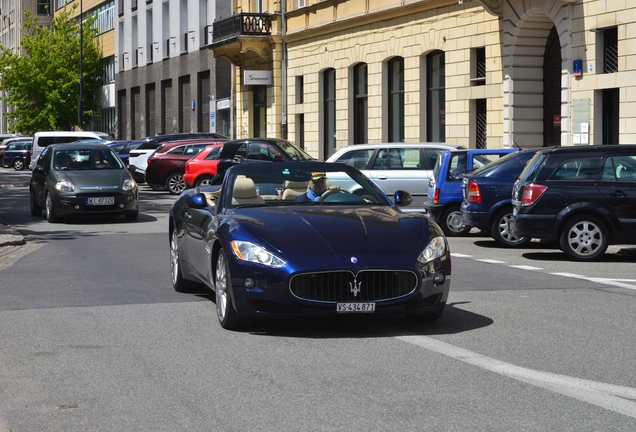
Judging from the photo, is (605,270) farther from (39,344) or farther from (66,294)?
(39,344)

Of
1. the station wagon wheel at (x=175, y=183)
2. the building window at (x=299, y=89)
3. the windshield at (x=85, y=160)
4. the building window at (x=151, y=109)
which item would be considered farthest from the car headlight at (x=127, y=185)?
the building window at (x=151, y=109)

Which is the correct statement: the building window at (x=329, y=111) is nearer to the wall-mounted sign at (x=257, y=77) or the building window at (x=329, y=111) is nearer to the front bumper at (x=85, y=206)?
the wall-mounted sign at (x=257, y=77)

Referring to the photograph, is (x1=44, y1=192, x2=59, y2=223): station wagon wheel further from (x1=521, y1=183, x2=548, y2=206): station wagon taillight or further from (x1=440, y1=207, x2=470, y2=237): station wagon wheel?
(x1=521, y1=183, x2=548, y2=206): station wagon taillight

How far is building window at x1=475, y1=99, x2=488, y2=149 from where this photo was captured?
32.0 metres

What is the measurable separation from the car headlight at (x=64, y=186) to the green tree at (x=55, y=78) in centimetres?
5948

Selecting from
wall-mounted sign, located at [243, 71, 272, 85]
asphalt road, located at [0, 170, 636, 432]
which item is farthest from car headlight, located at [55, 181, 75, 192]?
wall-mounted sign, located at [243, 71, 272, 85]

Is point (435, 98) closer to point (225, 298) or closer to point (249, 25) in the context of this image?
point (249, 25)

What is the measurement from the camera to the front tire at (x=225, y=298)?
9.13 meters

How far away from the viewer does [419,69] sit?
34875mm

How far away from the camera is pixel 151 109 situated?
68312mm

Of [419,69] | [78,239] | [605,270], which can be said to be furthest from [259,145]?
[605,270]

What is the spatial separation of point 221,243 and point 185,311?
1.33m

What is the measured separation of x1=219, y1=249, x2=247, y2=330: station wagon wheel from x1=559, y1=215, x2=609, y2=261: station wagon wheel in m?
7.41

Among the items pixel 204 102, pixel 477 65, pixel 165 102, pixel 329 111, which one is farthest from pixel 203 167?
pixel 165 102
